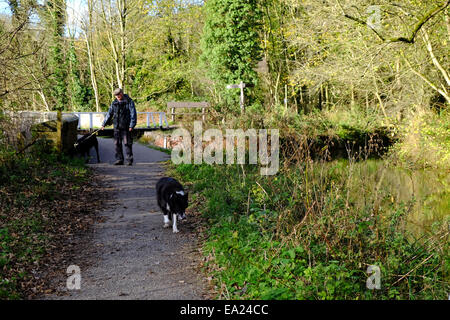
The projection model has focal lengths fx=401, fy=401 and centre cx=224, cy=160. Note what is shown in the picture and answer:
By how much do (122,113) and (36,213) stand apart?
4444 mm

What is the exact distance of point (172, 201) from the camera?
747cm

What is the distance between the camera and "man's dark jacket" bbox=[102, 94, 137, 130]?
11.6 metres

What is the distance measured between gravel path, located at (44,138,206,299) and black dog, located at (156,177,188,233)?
0.26 metres

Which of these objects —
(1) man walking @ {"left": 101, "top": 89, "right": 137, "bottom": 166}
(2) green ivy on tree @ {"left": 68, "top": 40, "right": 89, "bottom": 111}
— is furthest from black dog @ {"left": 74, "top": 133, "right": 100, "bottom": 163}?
(2) green ivy on tree @ {"left": 68, "top": 40, "right": 89, "bottom": 111}

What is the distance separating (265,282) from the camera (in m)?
5.13

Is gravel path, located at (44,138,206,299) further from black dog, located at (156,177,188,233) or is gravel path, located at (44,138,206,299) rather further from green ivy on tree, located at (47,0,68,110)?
green ivy on tree, located at (47,0,68,110)

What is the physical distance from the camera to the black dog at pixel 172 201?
748 centimetres

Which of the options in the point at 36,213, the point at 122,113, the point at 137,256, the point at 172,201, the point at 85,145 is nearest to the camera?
the point at 137,256

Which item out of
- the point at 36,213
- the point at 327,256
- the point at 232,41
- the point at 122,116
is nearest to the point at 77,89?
the point at 232,41

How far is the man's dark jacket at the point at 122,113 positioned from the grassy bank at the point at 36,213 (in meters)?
1.74

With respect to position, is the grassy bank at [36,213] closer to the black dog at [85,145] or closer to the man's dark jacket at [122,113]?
the black dog at [85,145]

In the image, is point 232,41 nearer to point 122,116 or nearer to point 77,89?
point 77,89

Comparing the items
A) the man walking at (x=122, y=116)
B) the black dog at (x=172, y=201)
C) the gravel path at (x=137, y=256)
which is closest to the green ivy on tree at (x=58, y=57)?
the man walking at (x=122, y=116)
